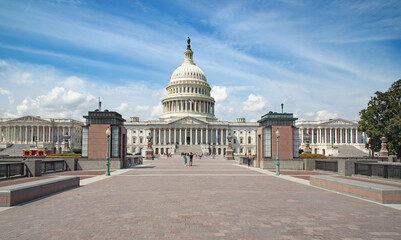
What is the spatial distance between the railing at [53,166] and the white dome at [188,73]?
120376mm

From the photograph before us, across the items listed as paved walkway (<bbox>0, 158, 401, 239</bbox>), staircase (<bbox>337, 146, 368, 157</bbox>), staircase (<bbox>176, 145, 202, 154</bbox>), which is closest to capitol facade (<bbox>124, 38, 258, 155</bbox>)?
staircase (<bbox>176, 145, 202, 154</bbox>)

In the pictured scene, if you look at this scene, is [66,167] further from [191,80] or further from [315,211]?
A: [191,80]

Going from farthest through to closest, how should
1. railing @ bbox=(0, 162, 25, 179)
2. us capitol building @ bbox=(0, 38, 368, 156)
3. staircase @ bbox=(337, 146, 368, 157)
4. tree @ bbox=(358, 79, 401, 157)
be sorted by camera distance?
us capitol building @ bbox=(0, 38, 368, 156), staircase @ bbox=(337, 146, 368, 157), tree @ bbox=(358, 79, 401, 157), railing @ bbox=(0, 162, 25, 179)

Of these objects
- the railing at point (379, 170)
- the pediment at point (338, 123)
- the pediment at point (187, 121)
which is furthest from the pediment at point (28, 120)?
the railing at point (379, 170)

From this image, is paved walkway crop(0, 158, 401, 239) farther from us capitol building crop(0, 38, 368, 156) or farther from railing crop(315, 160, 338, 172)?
A: us capitol building crop(0, 38, 368, 156)

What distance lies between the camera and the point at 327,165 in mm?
32219

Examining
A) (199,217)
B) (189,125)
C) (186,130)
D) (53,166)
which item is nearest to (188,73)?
(189,125)

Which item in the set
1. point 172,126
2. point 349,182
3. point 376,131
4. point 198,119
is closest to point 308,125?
point 198,119

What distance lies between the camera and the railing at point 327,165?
30.4 metres

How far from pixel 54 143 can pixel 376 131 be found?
4614 inches

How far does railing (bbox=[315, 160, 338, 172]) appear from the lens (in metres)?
30.4

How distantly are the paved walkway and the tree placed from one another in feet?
154

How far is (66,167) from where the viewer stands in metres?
33.3

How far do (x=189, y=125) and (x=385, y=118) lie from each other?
8506 cm
